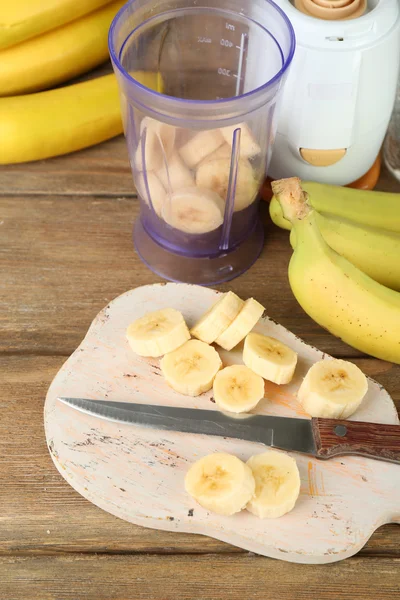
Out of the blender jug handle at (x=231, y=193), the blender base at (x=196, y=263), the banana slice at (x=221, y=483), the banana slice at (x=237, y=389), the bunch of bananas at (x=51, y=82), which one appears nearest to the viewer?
the banana slice at (x=221, y=483)

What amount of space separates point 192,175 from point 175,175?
0.03m

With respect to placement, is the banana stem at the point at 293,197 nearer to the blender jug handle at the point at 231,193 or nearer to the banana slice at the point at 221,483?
the blender jug handle at the point at 231,193

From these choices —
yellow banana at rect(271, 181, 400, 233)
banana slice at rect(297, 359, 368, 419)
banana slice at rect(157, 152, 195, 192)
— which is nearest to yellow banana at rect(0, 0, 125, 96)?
banana slice at rect(157, 152, 195, 192)

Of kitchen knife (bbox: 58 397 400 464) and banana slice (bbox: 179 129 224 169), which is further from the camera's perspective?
banana slice (bbox: 179 129 224 169)

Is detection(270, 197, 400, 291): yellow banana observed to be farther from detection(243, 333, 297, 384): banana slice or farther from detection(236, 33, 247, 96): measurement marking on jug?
detection(236, 33, 247, 96): measurement marking on jug

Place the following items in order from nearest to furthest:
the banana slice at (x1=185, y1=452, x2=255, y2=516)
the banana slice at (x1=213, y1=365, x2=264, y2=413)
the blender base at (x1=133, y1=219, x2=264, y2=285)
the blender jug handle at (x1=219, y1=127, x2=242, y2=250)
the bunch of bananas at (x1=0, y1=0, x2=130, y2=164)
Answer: the banana slice at (x1=185, y1=452, x2=255, y2=516) < the banana slice at (x1=213, y1=365, x2=264, y2=413) < the blender jug handle at (x1=219, y1=127, x2=242, y2=250) < the blender base at (x1=133, y1=219, x2=264, y2=285) < the bunch of bananas at (x1=0, y1=0, x2=130, y2=164)

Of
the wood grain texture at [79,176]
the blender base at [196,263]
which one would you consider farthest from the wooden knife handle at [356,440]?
the wood grain texture at [79,176]

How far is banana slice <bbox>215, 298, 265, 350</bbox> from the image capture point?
1.00 meters

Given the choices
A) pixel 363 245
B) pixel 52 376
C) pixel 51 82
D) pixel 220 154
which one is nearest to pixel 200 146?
pixel 220 154

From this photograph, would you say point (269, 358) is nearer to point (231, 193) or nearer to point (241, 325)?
point (241, 325)

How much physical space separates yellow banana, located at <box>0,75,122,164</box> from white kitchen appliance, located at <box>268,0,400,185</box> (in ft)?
1.15

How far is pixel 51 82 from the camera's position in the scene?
1.42m

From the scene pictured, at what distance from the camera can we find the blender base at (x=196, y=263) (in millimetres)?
1169

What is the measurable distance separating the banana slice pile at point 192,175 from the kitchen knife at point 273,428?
0.33 m
